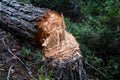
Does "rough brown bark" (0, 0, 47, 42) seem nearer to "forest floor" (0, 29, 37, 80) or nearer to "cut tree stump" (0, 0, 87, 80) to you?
"cut tree stump" (0, 0, 87, 80)

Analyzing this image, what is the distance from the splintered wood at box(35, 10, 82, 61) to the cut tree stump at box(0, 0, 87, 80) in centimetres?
7

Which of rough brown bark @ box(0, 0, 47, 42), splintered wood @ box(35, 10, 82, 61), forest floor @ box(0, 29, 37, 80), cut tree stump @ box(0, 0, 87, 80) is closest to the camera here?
cut tree stump @ box(0, 0, 87, 80)

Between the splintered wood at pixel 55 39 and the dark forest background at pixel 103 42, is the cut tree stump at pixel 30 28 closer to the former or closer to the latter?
the splintered wood at pixel 55 39

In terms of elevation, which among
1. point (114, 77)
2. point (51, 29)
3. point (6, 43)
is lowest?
point (114, 77)

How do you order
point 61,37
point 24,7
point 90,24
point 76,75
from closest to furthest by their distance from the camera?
point 76,75
point 61,37
point 24,7
point 90,24

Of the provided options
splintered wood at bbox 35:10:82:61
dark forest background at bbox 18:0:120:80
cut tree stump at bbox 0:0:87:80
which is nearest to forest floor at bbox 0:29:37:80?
cut tree stump at bbox 0:0:87:80

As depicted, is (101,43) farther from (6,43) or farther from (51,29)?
(6,43)

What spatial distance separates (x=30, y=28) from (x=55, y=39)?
57cm

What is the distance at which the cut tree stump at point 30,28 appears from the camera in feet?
13.5

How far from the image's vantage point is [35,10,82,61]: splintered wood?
4.29m

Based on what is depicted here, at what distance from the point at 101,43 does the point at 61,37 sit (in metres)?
1.49

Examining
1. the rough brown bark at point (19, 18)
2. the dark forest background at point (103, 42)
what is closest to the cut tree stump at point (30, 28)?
the rough brown bark at point (19, 18)

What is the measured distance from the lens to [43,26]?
4.76 metres

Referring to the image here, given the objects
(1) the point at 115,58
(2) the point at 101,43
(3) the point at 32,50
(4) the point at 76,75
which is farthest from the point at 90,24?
(4) the point at 76,75
